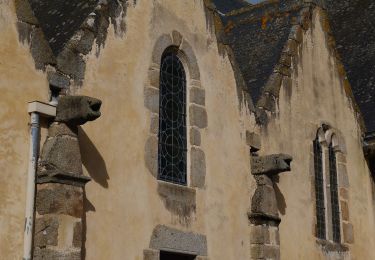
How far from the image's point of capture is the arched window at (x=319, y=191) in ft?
40.7

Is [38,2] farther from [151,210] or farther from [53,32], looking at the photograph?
[151,210]

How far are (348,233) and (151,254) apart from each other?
4.94 m

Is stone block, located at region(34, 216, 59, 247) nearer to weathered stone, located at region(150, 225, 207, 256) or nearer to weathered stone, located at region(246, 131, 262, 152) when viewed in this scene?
weathered stone, located at region(150, 225, 207, 256)

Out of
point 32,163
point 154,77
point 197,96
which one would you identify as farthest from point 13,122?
point 197,96

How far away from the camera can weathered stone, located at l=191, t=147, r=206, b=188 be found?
393 inches

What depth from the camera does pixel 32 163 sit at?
25.7 feet

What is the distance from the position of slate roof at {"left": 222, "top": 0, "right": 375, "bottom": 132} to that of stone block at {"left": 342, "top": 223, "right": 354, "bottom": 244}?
209 centimetres

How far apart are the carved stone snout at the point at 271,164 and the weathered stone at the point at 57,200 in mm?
3682

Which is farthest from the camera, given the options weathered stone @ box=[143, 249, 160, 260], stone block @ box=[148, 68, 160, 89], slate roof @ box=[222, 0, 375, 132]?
slate roof @ box=[222, 0, 375, 132]

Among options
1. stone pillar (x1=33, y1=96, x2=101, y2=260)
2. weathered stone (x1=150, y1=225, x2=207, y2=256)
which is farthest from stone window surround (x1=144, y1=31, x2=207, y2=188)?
stone pillar (x1=33, y1=96, x2=101, y2=260)

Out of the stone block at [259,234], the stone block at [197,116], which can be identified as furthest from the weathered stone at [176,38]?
the stone block at [259,234]

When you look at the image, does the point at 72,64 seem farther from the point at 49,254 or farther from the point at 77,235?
the point at 49,254

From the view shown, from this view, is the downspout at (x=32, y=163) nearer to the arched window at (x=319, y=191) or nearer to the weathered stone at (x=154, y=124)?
the weathered stone at (x=154, y=124)

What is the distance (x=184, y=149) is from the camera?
10.1 meters
